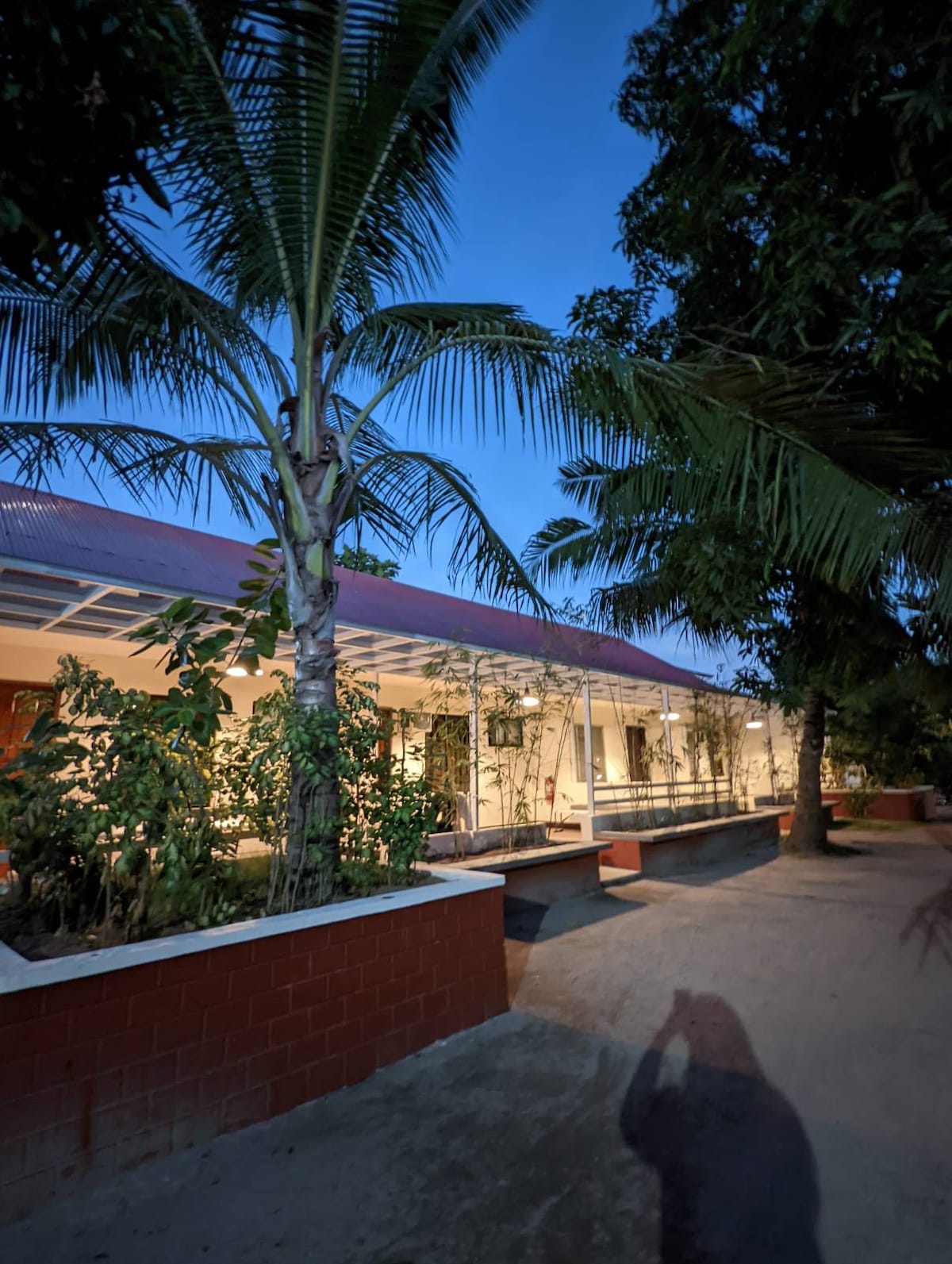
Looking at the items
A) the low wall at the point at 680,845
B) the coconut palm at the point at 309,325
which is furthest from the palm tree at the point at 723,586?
the low wall at the point at 680,845

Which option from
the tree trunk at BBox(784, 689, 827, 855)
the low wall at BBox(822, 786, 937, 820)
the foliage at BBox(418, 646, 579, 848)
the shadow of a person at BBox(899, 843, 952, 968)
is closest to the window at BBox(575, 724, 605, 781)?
the foliage at BBox(418, 646, 579, 848)

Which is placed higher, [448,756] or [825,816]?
[448,756]

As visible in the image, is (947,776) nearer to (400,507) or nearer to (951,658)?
(951,658)

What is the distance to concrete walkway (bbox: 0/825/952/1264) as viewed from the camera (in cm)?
229

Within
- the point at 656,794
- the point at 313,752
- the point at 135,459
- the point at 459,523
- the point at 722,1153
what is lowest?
the point at 722,1153

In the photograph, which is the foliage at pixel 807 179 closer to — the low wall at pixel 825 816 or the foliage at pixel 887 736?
the low wall at pixel 825 816

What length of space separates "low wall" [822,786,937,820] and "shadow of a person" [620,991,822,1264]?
17.2 metres

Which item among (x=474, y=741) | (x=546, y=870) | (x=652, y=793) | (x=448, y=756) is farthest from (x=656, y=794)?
(x=448, y=756)

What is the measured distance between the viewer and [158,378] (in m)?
4.84

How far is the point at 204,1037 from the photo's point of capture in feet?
9.83

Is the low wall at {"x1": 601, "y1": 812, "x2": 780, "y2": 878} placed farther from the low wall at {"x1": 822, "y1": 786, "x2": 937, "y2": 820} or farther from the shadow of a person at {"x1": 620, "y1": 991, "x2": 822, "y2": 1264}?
the low wall at {"x1": 822, "y1": 786, "x2": 937, "y2": 820}

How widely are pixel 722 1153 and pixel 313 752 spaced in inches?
106

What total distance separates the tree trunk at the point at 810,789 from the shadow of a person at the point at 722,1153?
873 cm

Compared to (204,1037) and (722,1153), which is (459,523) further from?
(722,1153)
